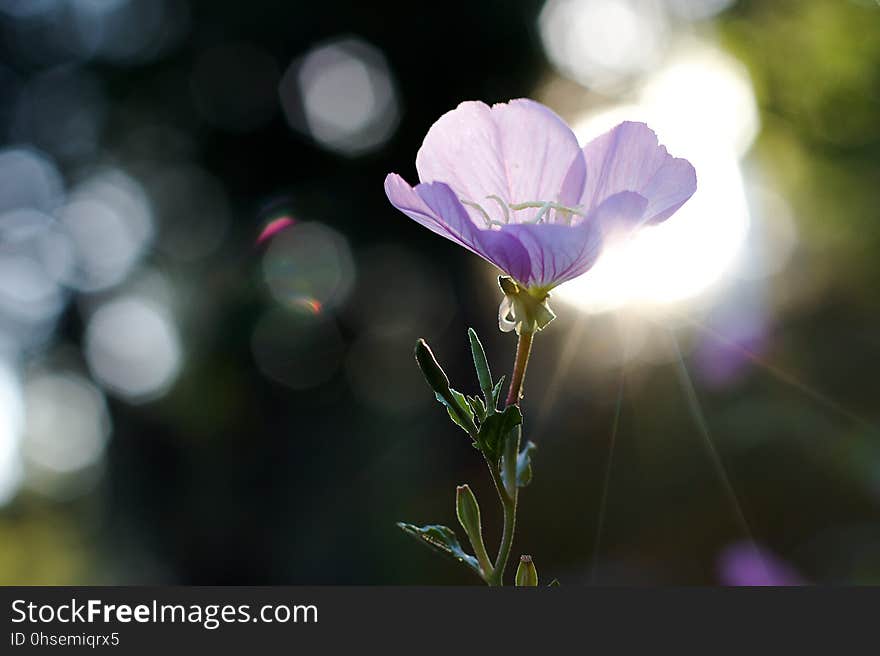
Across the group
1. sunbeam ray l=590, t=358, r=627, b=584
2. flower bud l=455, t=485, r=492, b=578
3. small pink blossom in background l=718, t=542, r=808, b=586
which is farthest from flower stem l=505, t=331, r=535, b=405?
sunbeam ray l=590, t=358, r=627, b=584

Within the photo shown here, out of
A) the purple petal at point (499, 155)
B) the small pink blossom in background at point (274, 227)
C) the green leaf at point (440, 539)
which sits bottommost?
the green leaf at point (440, 539)

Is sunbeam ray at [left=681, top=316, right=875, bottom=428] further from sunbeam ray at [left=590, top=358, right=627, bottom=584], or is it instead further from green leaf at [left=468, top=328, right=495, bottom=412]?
green leaf at [left=468, top=328, right=495, bottom=412]

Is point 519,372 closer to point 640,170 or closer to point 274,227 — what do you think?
point 640,170

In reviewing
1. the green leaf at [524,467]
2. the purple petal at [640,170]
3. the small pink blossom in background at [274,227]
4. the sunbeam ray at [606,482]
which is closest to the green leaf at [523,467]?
the green leaf at [524,467]

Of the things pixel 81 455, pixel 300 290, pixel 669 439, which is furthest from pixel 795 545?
pixel 81 455

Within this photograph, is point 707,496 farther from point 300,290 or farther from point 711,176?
point 300,290

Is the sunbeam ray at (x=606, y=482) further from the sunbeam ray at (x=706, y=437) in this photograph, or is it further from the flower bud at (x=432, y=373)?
the flower bud at (x=432, y=373)

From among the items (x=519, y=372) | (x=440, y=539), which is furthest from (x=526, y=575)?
(x=519, y=372)
